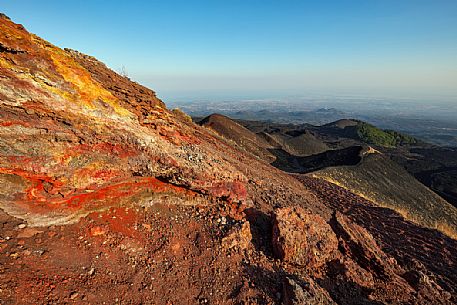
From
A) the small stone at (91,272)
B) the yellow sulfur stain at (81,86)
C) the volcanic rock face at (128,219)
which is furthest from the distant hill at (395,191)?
the small stone at (91,272)

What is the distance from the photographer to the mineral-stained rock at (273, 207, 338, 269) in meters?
7.60

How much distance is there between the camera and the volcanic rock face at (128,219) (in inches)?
217

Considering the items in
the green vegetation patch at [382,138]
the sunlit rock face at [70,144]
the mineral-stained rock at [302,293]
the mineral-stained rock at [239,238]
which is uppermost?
the sunlit rock face at [70,144]

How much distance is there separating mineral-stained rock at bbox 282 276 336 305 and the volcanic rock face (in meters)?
0.03

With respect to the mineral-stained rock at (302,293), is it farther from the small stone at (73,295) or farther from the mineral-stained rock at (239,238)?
the small stone at (73,295)

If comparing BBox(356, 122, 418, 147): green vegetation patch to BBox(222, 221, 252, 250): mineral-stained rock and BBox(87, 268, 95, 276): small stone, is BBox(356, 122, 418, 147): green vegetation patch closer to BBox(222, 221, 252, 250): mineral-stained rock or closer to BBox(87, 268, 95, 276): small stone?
BBox(222, 221, 252, 250): mineral-stained rock

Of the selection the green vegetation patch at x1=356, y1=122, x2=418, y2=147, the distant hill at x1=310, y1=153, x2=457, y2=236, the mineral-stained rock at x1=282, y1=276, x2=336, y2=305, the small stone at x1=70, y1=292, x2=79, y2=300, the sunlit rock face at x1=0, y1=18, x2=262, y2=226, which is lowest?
the green vegetation patch at x1=356, y1=122, x2=418, y2=147

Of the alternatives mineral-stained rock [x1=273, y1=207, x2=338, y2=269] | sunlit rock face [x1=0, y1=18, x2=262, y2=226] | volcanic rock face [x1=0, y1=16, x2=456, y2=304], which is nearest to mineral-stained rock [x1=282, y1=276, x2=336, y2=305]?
volcanic rock face [x1=0, y1=16, x2=456, y2=304]

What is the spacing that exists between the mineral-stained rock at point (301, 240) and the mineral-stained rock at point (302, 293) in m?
1.29

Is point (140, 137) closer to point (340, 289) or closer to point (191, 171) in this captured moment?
point (191, 171)

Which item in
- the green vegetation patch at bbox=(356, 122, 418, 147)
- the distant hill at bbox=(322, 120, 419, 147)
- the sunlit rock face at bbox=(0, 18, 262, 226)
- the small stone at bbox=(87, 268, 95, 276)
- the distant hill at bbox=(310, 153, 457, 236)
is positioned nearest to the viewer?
the small stone at bbox=(87, 268, 95, 276)

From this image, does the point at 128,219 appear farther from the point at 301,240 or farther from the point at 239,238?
the point at 301,240

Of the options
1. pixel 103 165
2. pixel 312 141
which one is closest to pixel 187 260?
pixel 103 165

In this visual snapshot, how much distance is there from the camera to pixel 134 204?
7.25 meters
